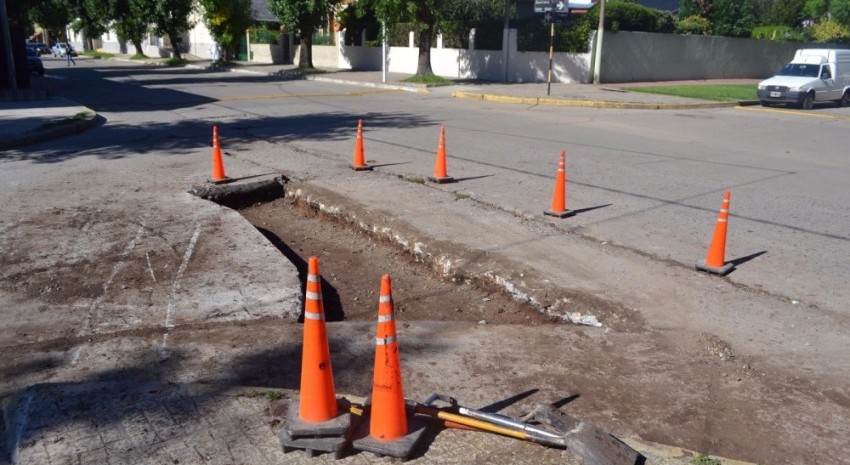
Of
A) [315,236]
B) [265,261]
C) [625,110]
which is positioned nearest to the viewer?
[265,261]

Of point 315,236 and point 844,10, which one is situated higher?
point 844,10

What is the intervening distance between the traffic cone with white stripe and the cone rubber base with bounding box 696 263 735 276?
422cm

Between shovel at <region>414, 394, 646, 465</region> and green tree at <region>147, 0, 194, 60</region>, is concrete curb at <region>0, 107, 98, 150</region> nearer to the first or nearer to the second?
shovel at <region>414, 394, 646, 465</region>

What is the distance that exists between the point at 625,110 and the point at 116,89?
19923mm

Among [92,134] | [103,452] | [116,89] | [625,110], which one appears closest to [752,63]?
[625,110]

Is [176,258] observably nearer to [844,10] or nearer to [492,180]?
[492,180]

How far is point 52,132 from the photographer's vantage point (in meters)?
15.6

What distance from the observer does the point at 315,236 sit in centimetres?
888

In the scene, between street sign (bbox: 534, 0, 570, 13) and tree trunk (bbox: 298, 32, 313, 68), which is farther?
tree trunk (bbox: 298, 32, 313, 68)

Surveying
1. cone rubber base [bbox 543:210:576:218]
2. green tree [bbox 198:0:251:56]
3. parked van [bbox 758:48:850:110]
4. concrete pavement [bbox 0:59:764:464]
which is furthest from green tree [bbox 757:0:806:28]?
cone rubber base [bbox 543:210:576:218]

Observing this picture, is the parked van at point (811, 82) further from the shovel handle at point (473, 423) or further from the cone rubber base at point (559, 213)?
the shovel handle at point (473, 423)

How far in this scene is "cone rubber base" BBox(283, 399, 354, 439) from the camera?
3.75 metres

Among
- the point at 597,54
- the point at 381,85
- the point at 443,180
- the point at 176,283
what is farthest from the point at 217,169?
the point at 597,54

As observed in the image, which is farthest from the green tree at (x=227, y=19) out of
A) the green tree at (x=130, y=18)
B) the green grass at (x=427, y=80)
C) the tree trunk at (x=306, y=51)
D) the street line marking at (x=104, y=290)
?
the street line marking at (x=104, y=290)
